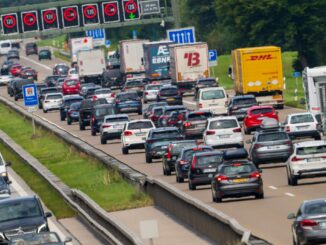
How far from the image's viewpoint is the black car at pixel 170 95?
88.3 m

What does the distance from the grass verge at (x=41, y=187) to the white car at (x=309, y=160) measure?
258 inches

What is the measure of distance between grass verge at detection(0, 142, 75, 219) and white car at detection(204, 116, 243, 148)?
6.72 m

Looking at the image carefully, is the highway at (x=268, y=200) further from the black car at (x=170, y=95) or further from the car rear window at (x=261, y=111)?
the black car at (x=170, y=95)

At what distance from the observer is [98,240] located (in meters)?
37.4

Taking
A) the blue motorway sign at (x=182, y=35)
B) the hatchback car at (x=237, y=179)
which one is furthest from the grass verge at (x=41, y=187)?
the blue motorway sign at (x=182, y=35)

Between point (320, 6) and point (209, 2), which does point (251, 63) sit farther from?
point (209, 2)

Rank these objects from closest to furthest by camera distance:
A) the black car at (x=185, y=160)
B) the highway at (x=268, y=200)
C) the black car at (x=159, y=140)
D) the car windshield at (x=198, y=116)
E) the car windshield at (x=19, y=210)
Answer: the highway at (x=268, y=200)
the car windshield at (x=19, y=210)
the black car at (x=185, y=160)
the black car at (x=159, y=140)
the car windshield at (x=198, y=116)

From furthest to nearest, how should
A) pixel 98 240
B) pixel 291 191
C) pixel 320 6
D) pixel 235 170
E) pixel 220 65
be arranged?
pixel 220 65 → pixel 320 6 → pixel 291 191 → pixel 235 170 → pixel 98 240

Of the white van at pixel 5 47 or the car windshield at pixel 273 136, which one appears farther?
the white van at pixel 5 47

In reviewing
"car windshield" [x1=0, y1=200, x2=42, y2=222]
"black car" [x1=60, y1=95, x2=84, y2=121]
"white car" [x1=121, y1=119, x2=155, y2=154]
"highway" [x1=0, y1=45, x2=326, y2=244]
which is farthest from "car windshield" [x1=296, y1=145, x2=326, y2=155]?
"black car" [x1=60, y1=95, x2=84, y2=121]

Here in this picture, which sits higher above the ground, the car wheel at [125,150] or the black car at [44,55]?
the black car at [44,55]

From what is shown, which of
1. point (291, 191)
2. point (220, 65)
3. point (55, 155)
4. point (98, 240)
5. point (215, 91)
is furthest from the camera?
point (220, 65)

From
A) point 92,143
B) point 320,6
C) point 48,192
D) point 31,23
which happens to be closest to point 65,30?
point 31,23

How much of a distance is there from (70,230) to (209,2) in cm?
12222
